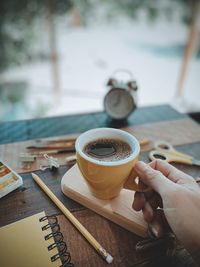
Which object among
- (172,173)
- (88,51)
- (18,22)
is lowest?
(88,51)

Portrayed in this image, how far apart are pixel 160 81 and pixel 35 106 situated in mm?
1493

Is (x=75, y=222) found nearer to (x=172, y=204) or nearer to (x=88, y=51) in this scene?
(x=172, y=204)

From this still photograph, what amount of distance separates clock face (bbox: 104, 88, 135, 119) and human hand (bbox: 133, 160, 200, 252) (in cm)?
39

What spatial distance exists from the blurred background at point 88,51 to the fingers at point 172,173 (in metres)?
1.36

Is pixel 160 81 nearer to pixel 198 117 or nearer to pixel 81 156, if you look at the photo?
pixel 198 117

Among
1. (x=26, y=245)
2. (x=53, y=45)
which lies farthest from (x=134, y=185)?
(x=53, y=45)

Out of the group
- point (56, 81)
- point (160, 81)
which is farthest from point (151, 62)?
point (56, 81)

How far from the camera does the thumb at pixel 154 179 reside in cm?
47

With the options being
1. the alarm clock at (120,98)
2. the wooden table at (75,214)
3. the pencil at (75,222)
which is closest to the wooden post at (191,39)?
the alarm clock at (120,98)

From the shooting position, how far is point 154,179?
1.60 feet

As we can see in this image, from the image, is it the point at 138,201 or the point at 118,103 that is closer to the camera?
the point at 138,201

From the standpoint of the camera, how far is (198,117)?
1255 mm

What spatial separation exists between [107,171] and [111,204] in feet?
0.38

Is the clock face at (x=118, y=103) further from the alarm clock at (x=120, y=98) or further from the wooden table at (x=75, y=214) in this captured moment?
the wooden table at (x=75, y=214)
